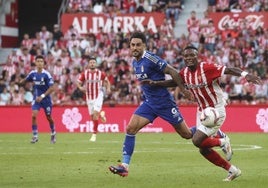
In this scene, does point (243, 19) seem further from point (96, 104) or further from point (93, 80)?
point (96, 104)

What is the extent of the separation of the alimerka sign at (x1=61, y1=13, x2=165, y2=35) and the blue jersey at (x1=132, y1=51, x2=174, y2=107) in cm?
2279

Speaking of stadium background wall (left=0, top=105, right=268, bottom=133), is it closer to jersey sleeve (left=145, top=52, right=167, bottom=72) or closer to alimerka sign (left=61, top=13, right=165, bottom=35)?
alimerka sign (left=61, top=13, right=165, bottom=35)

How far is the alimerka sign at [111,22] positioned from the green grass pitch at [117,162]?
44.0 feet

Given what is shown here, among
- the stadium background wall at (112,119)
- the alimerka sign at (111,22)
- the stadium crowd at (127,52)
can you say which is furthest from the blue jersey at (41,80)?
the alimerka sign at (111,22)

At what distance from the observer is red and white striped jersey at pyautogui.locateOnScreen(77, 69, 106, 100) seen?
27266 mm

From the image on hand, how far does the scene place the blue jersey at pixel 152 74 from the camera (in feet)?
47.8

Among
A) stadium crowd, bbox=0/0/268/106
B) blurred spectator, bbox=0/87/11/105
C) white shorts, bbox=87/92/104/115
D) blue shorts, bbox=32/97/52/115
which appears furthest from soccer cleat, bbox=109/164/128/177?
blurred spectator, bbox=0/87/11/105

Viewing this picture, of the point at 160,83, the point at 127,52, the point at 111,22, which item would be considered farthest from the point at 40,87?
the point at 111,22

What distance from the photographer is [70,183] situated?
13203 mm

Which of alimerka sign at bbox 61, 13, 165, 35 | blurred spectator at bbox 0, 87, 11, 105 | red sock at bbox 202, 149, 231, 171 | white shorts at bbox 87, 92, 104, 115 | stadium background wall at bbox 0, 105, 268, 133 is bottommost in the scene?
stadium background wall at bbox 0, 105, 268, 133

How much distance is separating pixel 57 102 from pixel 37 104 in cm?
927

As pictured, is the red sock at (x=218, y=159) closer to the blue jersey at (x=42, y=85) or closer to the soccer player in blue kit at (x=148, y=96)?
the soccer player in blue kit at (x=148, y=96)

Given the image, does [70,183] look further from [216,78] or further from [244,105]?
[244,105]

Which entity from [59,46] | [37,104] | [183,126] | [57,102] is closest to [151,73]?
[183,126]
